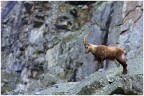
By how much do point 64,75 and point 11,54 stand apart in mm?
36474

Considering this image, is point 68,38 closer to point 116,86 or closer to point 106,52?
point 106,52

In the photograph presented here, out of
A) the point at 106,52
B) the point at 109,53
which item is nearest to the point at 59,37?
the point at 106,52

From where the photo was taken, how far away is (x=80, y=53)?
236 feet

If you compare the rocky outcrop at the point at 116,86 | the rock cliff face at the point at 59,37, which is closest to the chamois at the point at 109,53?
the rocky outcrop at the point at 116,86

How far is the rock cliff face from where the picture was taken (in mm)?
64562

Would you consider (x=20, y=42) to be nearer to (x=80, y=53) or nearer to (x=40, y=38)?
(x=40, y=38)

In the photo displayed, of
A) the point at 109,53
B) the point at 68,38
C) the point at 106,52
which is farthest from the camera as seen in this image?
the point at 68,38

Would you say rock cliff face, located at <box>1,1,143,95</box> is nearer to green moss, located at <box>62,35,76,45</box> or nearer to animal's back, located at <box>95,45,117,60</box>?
green moss, located at <box>62,35,76,45</box>

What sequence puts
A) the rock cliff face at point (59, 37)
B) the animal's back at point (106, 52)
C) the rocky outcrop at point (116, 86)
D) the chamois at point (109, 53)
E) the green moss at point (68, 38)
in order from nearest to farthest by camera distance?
the rocky outcrop at point (116, 86) → the chamois at point (109, 53) → the animal's back at point (106, 52) → the rock cliff face at point (59, 37) → the green moss at point (68, 38)

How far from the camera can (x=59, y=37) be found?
275ft

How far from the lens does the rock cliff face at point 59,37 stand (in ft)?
212

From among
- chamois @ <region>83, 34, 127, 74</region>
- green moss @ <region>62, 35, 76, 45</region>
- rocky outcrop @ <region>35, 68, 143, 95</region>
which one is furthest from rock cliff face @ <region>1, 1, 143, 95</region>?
rocky outcrop @ <region>35, 68, 143, 95</region>

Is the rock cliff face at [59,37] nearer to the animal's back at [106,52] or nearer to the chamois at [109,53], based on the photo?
the chamois at [109,53]

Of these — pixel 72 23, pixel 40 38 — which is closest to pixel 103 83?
pixel 72 23
